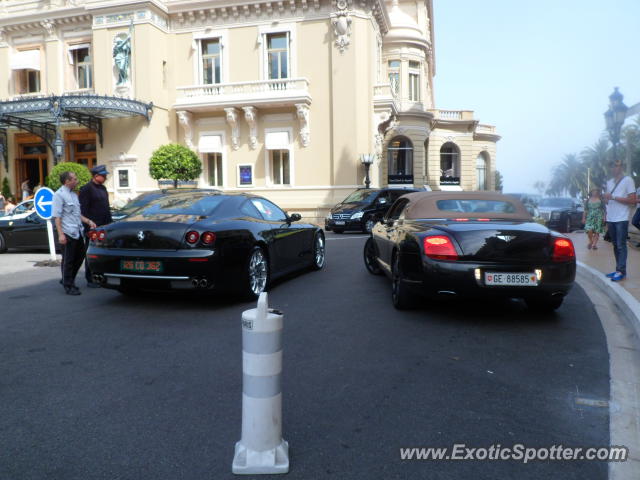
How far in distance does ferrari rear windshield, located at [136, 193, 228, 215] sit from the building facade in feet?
58.9

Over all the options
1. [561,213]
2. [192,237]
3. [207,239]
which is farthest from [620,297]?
[561,213]

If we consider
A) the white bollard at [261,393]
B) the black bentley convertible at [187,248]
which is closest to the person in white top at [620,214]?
the black bentley convertible at [187,248]

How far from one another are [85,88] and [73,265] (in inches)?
898

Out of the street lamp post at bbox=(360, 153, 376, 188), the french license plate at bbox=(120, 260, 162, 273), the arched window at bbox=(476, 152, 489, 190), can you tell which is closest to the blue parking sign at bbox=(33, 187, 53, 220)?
the french license plate at bbox=(120, 260, 162, 273)

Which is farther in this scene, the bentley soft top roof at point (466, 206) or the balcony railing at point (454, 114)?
the balcony railing at point (454, 114)

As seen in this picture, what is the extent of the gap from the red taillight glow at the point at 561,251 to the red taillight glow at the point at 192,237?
3.72 metres

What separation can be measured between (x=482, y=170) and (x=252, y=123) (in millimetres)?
23737

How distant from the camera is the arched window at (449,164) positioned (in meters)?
37.0

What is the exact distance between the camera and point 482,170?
4272 cm

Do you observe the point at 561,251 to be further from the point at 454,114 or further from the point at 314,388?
the point at 454,114

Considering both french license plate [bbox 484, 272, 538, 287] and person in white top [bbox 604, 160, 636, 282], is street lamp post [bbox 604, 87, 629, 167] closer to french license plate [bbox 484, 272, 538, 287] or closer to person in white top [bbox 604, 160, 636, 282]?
person in white top [bbox 604, 160, 636, 282]

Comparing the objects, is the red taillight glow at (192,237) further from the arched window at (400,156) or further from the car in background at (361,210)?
the arched window at (400,156)

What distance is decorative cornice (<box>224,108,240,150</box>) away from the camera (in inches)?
991

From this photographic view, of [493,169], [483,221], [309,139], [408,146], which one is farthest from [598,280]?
[493,169]
